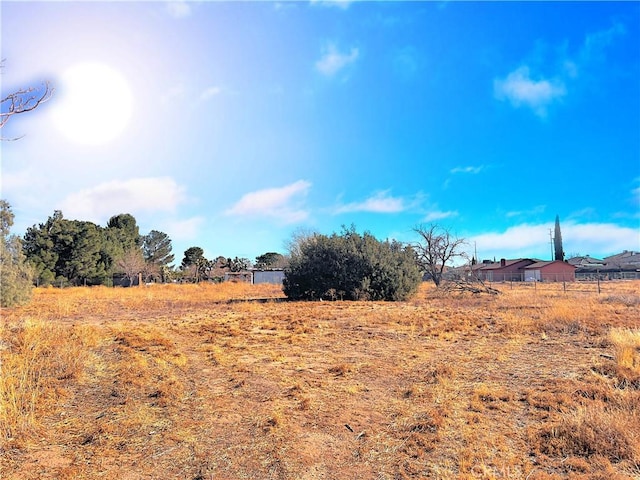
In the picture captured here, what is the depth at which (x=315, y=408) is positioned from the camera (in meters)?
4.92

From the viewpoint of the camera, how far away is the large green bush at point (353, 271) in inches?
901

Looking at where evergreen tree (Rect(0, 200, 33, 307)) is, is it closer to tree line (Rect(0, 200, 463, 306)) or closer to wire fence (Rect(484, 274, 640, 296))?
tree line (Rect(0, 200, 463, 306))

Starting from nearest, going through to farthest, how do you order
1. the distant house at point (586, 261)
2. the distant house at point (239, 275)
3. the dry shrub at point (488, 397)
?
the dry shrub at point (488, 397), the distant house at point (239, 275), the distant house at point (586, 261)

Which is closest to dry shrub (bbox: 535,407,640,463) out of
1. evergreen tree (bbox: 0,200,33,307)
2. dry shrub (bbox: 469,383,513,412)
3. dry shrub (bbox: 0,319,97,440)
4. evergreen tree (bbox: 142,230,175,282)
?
dry shrub (bbox: 469,383,513,412)

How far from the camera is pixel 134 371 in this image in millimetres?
6285

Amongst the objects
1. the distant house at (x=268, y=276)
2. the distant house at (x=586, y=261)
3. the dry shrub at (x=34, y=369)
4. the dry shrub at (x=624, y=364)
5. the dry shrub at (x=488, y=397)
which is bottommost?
the dry shrub at (x=488, y=397)

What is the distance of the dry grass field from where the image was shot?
3.53 meters

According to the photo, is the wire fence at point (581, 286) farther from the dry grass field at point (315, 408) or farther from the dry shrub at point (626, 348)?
the dry grass field at point (315, 408)

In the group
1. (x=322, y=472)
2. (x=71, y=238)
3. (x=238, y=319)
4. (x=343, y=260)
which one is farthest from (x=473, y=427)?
(x=71, y=238)

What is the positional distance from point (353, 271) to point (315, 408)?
1819 centimetres

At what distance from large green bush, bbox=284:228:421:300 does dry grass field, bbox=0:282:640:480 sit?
13.4 metres

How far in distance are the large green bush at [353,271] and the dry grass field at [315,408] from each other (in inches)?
526

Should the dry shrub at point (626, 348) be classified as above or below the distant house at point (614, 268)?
below

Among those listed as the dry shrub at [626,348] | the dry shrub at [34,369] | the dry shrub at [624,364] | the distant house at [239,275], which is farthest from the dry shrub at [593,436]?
the distant house at [239,275]
